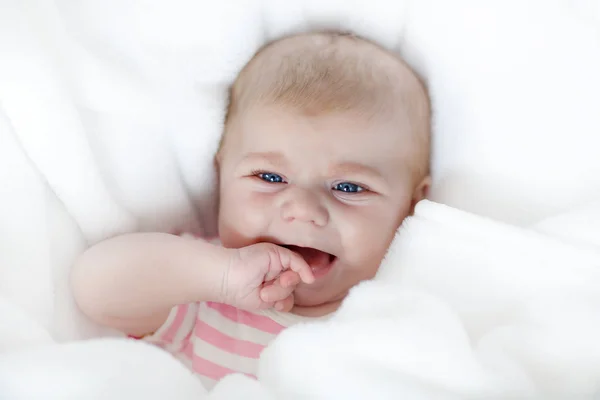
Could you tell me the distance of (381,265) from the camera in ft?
3.43

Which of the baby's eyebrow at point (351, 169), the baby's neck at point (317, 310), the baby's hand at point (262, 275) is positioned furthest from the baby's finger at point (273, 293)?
the baby's eyebrow at point (351, 169)

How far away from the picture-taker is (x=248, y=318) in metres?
1.15

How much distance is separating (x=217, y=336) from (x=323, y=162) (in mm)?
370

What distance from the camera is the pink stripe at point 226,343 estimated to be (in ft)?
3.65

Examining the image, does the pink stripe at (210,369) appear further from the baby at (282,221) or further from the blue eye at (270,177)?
the blue eye at (270,177)

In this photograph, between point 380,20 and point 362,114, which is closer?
point 362,114

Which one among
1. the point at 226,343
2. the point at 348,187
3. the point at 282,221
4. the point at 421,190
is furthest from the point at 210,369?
the point at 421,190

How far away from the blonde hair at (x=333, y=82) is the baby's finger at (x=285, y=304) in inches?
12.6

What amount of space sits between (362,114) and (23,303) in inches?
24.1

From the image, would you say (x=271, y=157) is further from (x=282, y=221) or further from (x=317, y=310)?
(x=317, y=310)

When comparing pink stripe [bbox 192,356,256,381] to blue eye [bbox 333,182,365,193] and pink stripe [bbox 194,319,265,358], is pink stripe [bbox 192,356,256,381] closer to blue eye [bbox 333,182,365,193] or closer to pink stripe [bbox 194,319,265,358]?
pink stripe [bbox 194,319,265,358]

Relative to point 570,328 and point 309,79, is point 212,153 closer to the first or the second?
point 309,79

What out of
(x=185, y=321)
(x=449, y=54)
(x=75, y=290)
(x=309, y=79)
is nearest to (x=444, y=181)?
(x=449, y=54)

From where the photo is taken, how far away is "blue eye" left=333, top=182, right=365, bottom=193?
109 cm
